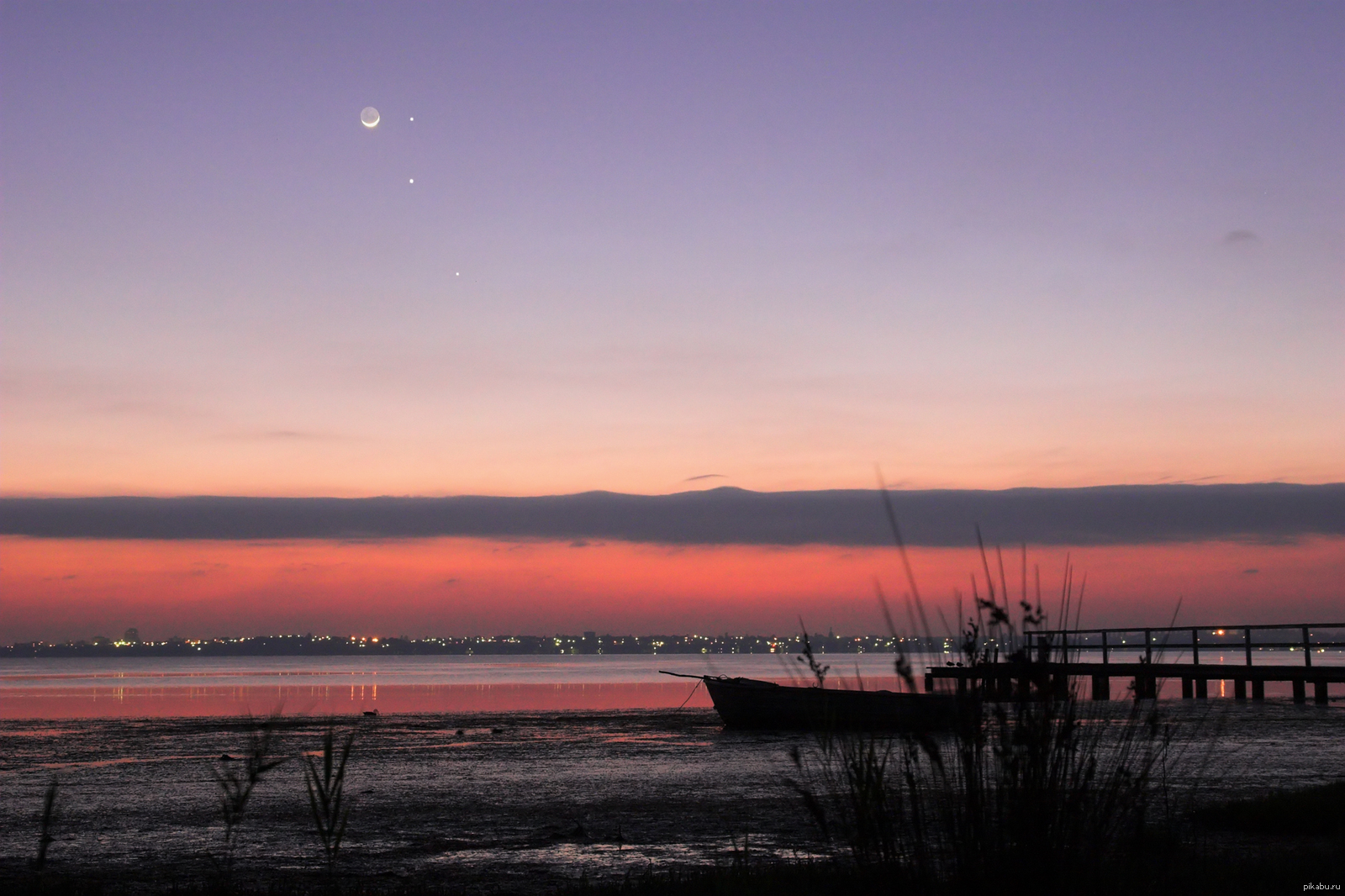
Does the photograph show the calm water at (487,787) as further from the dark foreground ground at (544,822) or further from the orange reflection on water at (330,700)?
the orange reflection on water at (330,700)

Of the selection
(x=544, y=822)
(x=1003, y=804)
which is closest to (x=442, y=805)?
(x=544, y=822)

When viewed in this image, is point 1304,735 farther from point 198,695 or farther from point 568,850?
point 198,695

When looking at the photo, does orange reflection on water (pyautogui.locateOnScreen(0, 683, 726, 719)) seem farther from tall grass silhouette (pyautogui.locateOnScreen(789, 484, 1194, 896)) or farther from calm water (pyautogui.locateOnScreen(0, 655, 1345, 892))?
tall grass silhouette (pyautogui.locateOnScreen(789, 484, 1194, 896))

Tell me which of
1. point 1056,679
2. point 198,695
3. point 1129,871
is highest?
point 1056,679

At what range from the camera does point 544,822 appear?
50.8 feet

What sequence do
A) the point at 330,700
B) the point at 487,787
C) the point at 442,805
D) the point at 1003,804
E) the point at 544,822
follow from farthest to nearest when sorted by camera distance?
the point at 330,700 < the point at 487,787 < the point at 442,805 < the point at 544,822 < the point at 1003,804

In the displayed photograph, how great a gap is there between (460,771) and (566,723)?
50.8 feet

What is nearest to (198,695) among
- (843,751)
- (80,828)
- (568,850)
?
(80,828)

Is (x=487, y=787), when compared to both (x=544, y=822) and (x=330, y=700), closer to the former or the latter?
(x=544, y=822)

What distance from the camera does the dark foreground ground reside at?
948cm

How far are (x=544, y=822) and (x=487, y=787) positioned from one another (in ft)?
15.8

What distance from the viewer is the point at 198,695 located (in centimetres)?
7169

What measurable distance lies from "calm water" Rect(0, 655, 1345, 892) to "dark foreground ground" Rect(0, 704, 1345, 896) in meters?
0.07

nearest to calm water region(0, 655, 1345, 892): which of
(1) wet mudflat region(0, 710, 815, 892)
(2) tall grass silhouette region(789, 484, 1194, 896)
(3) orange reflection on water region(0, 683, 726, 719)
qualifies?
(1) wet mudflat region(0, 710, 815, 892)
